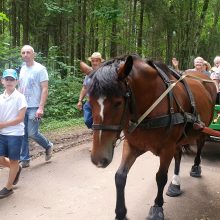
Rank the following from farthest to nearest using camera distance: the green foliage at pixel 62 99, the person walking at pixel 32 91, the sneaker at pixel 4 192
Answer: the green foliage at pixel 62 99, the person walking at pixel 32 91, the sneaker at pixel 4 192

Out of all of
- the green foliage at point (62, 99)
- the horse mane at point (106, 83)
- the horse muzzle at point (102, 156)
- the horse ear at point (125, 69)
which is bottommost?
the green foliage at point (62, 99)

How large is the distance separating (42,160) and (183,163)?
2.82 meters

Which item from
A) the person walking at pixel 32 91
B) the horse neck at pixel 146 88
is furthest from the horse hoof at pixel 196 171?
the person walking at pixel 32 91

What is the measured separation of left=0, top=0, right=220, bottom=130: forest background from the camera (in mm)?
12141

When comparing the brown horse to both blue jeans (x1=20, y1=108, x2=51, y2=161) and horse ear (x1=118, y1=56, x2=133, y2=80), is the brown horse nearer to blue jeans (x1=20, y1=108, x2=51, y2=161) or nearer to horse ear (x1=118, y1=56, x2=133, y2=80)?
horse ear (x1=118, y1=56, x2=133, y2=80)

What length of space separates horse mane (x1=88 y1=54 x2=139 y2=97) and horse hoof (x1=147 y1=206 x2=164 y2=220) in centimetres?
179

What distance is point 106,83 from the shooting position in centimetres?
315

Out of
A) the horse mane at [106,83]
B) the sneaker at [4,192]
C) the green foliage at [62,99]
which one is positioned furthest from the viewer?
the green foliage at [62,99]

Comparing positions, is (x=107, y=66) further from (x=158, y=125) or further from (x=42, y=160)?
(x=42, y=160)

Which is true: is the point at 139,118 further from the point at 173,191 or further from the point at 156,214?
the point at 173,191

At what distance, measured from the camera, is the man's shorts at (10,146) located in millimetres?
4961

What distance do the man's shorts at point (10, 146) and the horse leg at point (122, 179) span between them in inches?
67.1

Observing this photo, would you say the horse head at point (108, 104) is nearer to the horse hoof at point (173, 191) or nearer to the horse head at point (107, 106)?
the horse head at point (107, 106)

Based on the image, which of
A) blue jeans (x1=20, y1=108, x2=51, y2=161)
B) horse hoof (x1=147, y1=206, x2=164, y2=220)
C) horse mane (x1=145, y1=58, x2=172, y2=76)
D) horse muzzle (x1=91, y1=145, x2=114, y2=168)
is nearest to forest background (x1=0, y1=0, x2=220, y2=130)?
blue jeans (x1=20, y1=108, x2=51, y2=161)
